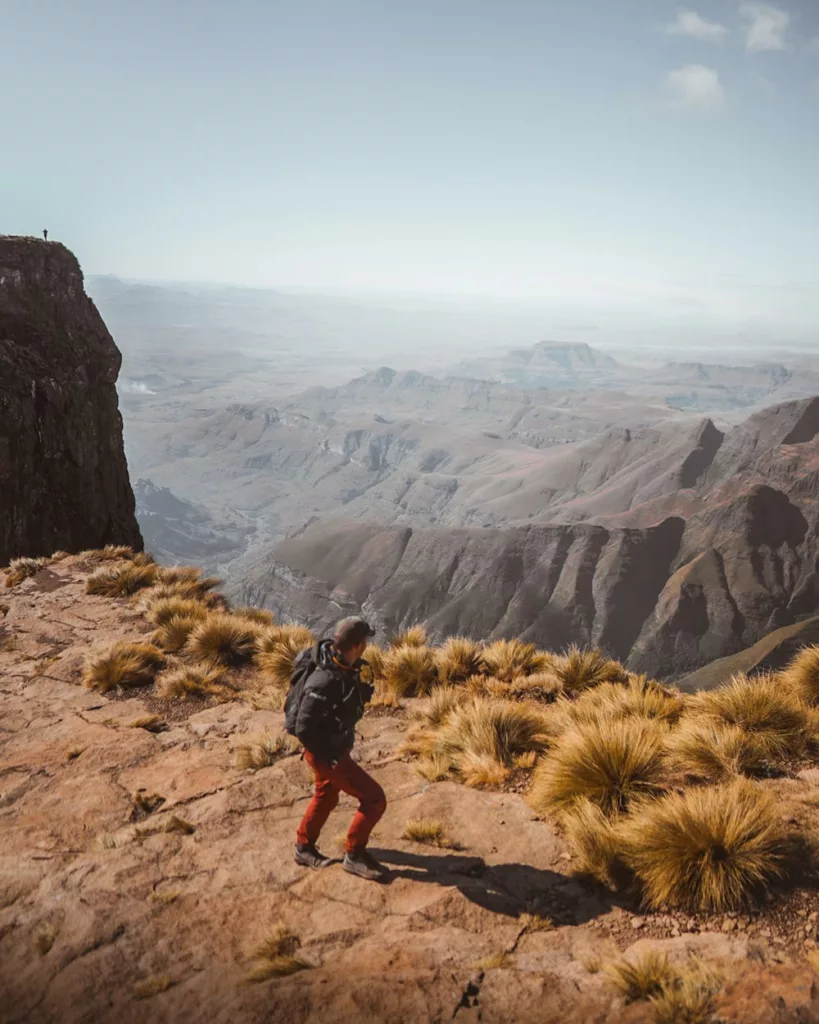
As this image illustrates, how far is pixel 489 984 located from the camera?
12.2ft

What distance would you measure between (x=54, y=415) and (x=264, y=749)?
22.1 meters

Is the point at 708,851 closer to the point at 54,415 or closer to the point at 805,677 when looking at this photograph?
the point at 805,677

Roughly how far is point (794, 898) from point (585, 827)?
1.50 meters

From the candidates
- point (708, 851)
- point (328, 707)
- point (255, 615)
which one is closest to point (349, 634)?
point (328, 707)

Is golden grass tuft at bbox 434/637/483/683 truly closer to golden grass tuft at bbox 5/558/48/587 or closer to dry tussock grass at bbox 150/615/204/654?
dry tussock grass at bbox 150/615/204/654

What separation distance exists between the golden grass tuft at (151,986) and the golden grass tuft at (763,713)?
600 cm

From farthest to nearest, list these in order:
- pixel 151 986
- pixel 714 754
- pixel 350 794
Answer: pixel 714 754 → pixel 350 794 → pixel 151 986

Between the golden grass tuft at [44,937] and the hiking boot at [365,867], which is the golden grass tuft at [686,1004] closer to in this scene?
the hiking boot at [365,867]

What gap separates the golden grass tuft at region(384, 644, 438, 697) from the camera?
9.98 metres

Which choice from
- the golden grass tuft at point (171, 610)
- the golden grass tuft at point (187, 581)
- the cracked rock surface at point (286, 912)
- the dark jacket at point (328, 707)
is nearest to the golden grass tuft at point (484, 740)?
the cracked rock surface at point (286, 912)

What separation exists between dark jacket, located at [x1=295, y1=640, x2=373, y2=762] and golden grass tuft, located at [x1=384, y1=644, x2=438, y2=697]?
4.69 m

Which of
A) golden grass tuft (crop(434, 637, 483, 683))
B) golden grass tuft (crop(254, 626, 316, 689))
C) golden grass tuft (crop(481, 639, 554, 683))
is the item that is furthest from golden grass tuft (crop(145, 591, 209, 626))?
golden grass tuft (crop(481, 639, 554, 683))

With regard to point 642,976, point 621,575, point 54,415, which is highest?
point 54,415

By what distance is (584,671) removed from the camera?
32.3 feet
